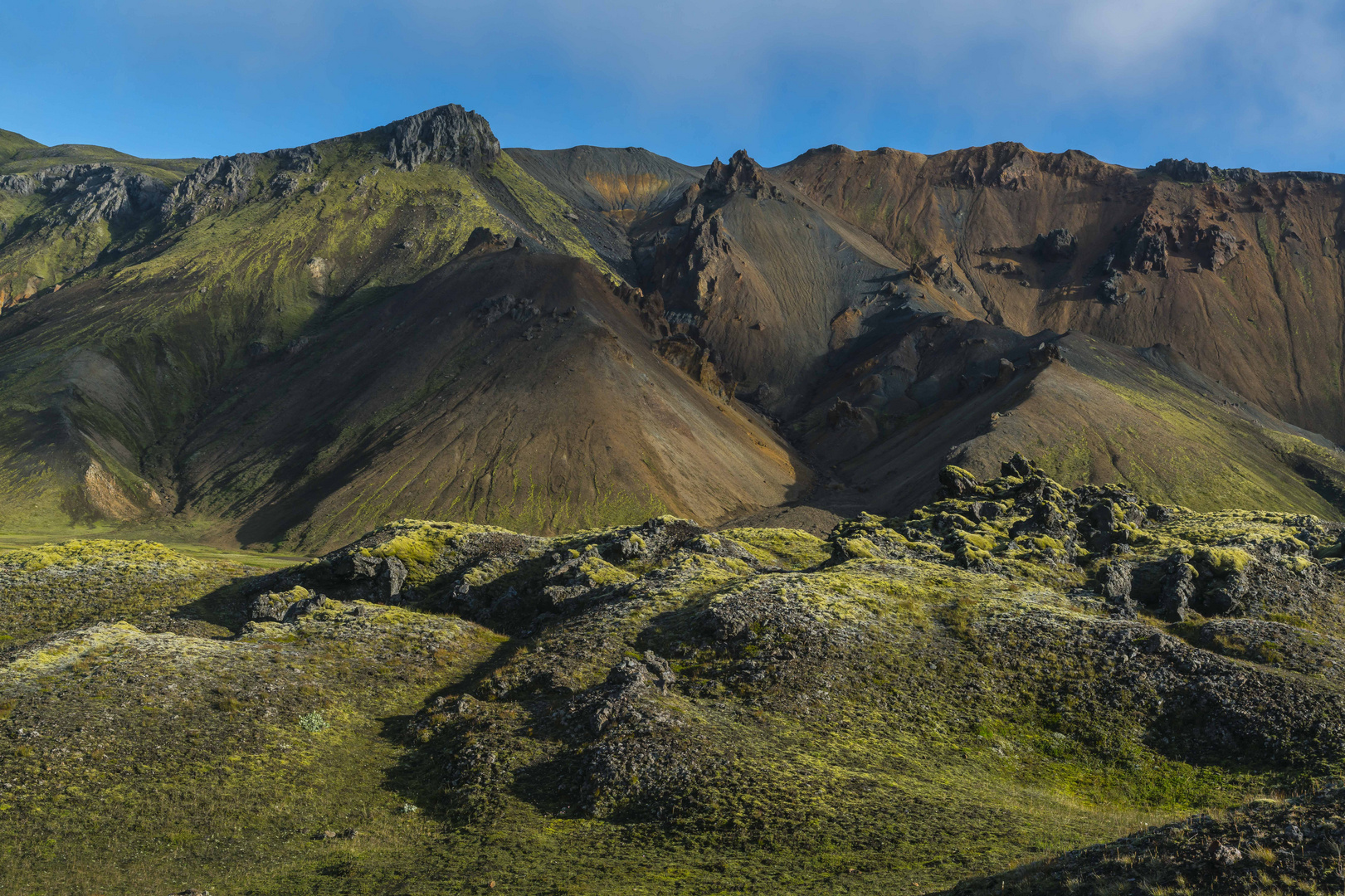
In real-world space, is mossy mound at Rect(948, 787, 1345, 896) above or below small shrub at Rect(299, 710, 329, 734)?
above

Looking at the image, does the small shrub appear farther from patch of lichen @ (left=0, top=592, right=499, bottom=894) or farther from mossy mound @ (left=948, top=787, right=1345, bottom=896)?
mossy mound @ (left=948, top=787, right=1345, bottom=896)

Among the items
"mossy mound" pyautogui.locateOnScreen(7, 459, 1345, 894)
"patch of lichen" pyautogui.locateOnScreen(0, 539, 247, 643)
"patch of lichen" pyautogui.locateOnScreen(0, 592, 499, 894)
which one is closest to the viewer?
"patch of lichen" pyautogui.locateOnScreen(0, 592, 499, 894)

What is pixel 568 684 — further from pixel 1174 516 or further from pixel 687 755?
pixel 1174 516

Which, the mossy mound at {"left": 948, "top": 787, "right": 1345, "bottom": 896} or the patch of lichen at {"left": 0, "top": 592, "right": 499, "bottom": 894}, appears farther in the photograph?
the patch of lichen at {"left": 0, "top": 592, "right": 499, "bottom": 894}

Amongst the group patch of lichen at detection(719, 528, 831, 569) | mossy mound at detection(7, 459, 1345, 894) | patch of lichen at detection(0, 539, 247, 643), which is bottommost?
patch of lichen at detection(0, 539, 247, 643)

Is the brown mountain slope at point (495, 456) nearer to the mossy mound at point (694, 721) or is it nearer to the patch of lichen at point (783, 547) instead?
the patch of lichen at point (783, 547)

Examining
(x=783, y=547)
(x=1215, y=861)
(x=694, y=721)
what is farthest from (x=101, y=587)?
(x=1215, y=861)

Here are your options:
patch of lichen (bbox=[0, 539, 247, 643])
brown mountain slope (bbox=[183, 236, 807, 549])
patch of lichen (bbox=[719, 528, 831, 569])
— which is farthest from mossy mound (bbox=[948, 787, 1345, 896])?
brown mountain slope (bbox=[183, 236, 807, 549])

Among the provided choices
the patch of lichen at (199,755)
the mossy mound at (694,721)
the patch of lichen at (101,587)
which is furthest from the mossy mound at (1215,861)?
the patch of lichen at (101,587)

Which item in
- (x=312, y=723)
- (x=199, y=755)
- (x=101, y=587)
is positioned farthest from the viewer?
(x=101, y=587)

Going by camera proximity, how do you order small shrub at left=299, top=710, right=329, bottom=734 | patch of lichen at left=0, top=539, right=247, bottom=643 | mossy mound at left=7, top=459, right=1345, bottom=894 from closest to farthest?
1. mossy mound at left=7, top=459, right=1345, bottom=894
2. small shrub at left=299, top=710, right=329, bottom=734
3. patch of lichen at left=0, top=539, right=247, bottom=643

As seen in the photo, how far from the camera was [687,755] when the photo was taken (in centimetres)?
3559

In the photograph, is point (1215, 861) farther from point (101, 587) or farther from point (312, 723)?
point (101, 587)

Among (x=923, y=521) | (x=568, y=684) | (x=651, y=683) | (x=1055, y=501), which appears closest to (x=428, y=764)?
(x=568, y=684)
